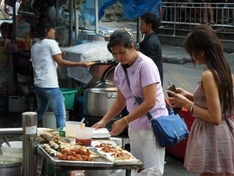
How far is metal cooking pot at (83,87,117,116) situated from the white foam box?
169 centimetres

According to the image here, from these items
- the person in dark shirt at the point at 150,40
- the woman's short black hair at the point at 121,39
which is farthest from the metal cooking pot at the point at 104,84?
the woman's short black hair at the point at 121,39

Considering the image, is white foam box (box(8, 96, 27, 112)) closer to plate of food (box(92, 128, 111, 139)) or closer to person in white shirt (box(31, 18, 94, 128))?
person in white shirt (box(31, 18, 94, 128))

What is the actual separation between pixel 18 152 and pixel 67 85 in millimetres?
4926

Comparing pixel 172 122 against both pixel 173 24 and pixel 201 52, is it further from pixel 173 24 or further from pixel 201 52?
pixel 173 24

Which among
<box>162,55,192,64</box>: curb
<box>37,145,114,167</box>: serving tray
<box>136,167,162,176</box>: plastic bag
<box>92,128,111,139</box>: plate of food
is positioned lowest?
<box>162,55,192,64</box>: curb

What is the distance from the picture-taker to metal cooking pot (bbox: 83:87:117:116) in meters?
8.06

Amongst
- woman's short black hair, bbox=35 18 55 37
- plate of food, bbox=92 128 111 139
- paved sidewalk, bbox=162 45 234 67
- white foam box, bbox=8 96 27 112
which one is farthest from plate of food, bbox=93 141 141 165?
paved sidewalk, bbox=162 45 234 67

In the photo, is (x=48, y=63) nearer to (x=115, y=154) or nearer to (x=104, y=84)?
(x=104, y=84)

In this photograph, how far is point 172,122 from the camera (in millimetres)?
4883

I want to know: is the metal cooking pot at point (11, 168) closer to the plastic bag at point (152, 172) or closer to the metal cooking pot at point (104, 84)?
the plastic bag at point (152, 172)

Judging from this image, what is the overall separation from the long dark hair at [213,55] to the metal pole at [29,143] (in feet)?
4.31

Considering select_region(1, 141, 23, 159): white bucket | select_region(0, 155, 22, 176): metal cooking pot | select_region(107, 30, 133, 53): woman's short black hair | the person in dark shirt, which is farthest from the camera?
the person in dark shirt

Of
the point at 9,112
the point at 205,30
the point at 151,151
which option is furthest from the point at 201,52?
the point at 9,112

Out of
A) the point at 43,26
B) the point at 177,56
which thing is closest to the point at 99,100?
the point at 43,26
